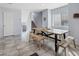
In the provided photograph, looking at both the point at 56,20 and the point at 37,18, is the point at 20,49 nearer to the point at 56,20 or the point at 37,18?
the point at 37,18

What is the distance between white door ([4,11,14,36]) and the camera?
2.02 metres

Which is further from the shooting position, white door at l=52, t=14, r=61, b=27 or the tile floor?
white door at l=52, t=14, r=61, b=27

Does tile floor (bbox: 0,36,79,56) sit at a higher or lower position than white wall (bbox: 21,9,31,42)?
lower

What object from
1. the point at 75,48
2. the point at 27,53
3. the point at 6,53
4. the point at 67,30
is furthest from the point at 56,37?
the point at 6,53

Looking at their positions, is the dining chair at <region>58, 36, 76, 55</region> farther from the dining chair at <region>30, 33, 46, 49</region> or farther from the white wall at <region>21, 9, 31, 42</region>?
the white wall at <region>21, 9, 31, 42</region>

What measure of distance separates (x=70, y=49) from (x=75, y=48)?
0.10m

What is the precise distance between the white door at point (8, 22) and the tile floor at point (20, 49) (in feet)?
0.43

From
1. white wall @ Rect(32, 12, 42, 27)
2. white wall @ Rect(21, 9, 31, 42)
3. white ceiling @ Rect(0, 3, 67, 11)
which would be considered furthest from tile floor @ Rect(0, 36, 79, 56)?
white ceiling @ Rect(0, 3, 67, 11)

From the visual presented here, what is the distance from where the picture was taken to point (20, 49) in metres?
1.96

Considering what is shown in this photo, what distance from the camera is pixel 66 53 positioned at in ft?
6.22

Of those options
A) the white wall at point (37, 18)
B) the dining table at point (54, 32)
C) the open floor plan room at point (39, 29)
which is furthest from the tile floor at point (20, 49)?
the white wall at point (37, 18)

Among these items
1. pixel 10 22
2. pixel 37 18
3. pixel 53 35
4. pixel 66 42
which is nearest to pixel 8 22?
pixel 10 22

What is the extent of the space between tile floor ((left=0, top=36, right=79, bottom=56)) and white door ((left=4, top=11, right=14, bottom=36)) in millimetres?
130

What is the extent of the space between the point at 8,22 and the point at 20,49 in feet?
1.99
